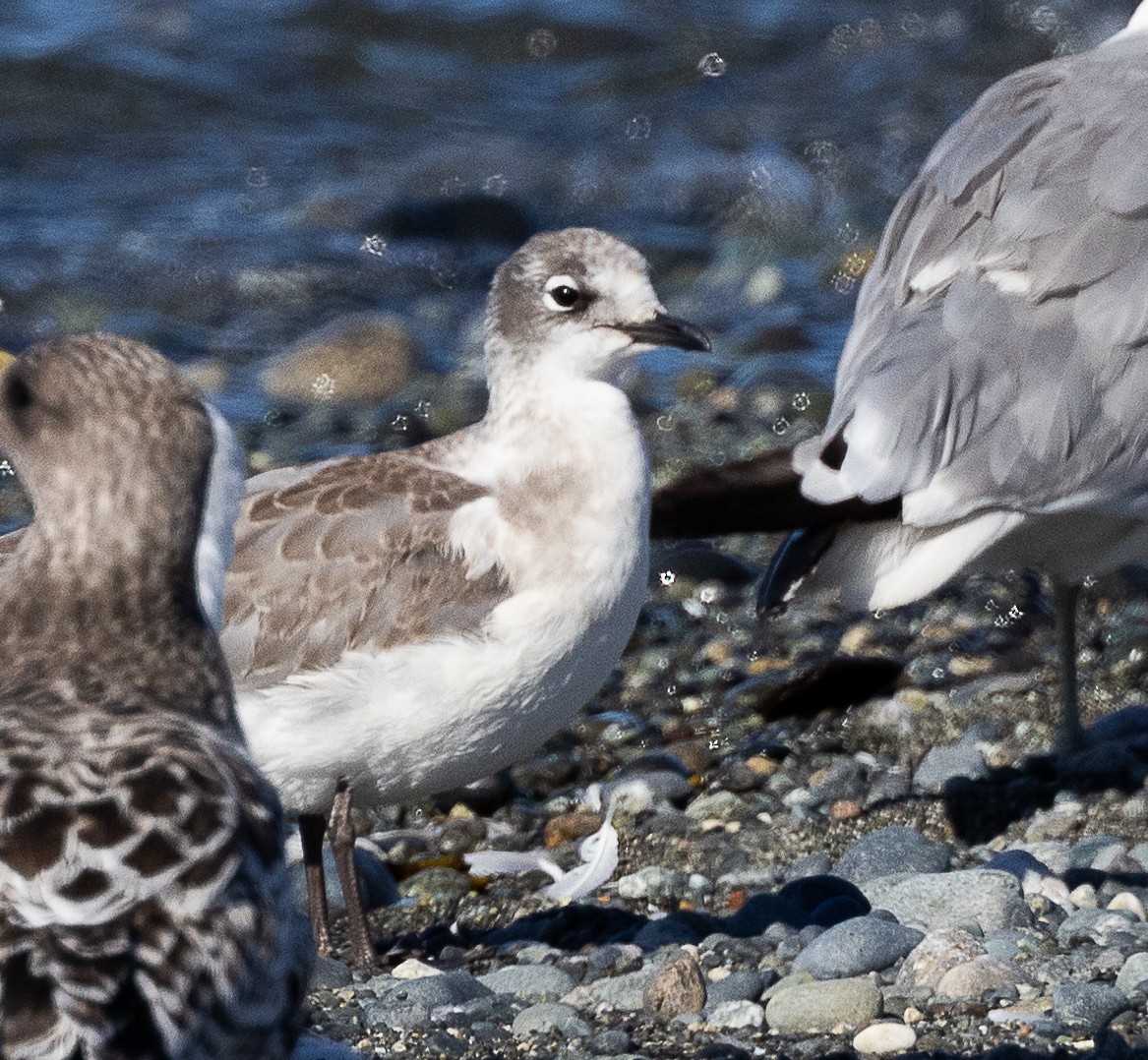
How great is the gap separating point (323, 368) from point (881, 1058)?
6.03 metres

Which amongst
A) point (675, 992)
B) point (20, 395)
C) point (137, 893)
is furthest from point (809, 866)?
point (137, 893)

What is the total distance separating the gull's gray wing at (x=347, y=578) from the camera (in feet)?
16.4

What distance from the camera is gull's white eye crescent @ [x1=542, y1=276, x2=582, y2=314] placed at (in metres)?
5.28

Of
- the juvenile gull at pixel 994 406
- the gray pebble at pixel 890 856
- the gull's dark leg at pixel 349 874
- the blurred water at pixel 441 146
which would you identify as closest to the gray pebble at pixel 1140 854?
the gray pebble at pixel 890 856

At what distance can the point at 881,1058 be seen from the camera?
413cm

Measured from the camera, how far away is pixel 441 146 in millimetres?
13359

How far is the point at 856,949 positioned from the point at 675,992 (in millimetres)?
373

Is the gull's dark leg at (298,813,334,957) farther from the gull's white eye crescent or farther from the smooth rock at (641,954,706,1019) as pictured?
the gull's white eye crescent

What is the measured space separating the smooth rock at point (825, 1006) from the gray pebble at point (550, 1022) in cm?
36

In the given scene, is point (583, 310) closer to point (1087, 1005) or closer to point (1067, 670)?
point (1067, 670)

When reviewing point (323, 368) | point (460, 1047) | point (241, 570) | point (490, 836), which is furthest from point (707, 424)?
point (460, 1047)

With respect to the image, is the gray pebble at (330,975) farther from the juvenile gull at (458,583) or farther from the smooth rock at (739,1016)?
the smooth rock at (739,1016)

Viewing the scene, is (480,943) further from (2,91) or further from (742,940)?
(2,91)

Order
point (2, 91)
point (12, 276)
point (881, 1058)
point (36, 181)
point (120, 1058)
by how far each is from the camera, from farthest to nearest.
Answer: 1. point (2, 91)
2. point (36, 181)
3. point (12, 276)
4. point (881, 1058)
5. point (120, 1058)
